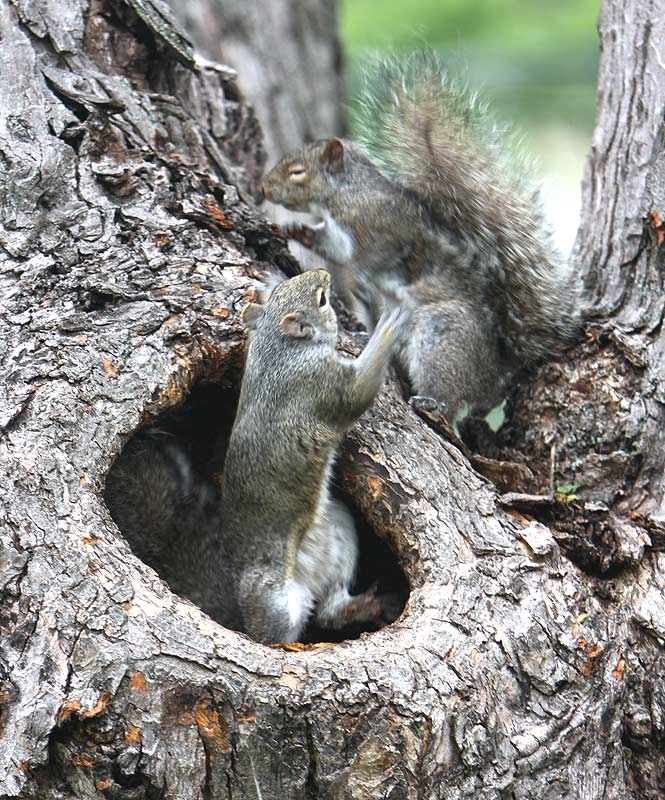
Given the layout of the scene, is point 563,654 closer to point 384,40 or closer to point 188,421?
point 188,421

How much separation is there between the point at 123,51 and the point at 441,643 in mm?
1942

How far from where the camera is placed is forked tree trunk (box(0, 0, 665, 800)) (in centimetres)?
195

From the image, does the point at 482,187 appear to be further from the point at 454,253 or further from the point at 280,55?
the point at 280,55

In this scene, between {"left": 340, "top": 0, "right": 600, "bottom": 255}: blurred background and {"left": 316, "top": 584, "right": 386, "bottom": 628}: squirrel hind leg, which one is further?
{"left": 340, "top": 0, "right": 600, "bottom": 255}: blurred background

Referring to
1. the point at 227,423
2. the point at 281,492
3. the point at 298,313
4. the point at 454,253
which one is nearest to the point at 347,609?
the point at 281,492

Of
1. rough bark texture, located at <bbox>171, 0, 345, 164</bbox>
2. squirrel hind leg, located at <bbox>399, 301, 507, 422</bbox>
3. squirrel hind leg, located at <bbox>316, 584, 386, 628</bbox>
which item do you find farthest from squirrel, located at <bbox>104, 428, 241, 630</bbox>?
rough bark texture, located at <bbox>171, 0, 345, 164</bbox>

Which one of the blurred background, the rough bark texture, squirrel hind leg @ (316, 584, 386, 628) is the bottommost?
squirrel hind leg @ (316, 584, 386, 628)

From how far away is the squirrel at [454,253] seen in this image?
2.87 metres

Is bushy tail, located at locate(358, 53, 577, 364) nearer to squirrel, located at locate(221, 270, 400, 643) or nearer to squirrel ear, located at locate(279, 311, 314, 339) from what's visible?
squirrel, located at locate(221, 270, 400, 643)

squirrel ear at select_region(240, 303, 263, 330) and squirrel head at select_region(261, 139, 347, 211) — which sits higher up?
squirrel head at select_region(261, 139, 347, 211)

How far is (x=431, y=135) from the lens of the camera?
9.59ft

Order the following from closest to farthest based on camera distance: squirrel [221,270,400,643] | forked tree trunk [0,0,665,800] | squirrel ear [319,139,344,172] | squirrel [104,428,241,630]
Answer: forked tree trunk [0,0,665,800] < squirrel [221,270,400,643] < squirrel [104,428,241,630] < squirrel ear [319,139,344,172]

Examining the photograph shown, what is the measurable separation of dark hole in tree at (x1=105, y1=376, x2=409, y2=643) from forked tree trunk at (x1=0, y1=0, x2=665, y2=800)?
0.07 metres

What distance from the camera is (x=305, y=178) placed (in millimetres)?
3404
